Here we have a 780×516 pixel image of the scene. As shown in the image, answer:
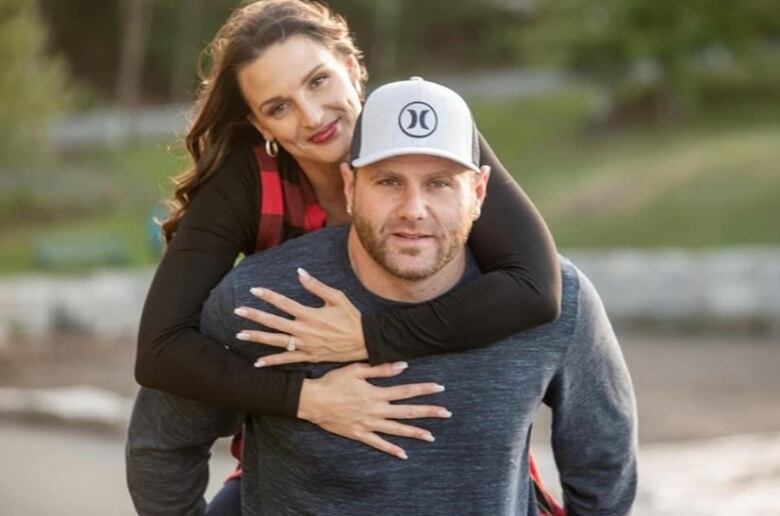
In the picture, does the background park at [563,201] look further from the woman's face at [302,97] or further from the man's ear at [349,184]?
the man's ear at [349,184]

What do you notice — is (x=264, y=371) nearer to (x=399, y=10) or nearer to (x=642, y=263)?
(x=642, y=263)

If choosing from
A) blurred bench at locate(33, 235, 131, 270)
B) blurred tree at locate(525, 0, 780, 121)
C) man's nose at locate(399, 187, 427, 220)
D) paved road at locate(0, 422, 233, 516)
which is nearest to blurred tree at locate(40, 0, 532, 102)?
blurred tree at locate(525, 0, 780, 121)

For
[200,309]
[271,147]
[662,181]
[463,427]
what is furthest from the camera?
[662,181]

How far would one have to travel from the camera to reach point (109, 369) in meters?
11.7

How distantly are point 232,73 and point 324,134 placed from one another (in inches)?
10.4

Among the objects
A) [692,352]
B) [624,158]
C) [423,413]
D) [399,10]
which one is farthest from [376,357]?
[399,10]

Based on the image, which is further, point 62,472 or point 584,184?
point 584,184

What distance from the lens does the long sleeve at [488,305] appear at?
2.53m

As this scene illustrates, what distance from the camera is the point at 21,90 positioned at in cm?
2212

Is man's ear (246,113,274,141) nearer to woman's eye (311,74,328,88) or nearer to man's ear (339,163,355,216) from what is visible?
woman's eye (311,74,328,88)

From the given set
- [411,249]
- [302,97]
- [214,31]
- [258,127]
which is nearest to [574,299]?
[411,249]

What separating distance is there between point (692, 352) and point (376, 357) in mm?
10424

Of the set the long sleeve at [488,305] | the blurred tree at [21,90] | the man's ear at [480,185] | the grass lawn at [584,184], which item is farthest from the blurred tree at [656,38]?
the man's ear at [480,185]

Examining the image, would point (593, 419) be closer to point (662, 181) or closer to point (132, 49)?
point (662, 181)
